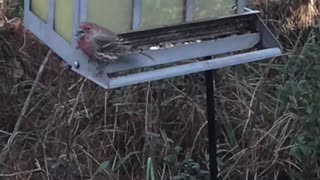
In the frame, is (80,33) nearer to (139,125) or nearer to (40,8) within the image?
(40,8)

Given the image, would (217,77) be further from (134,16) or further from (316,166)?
(134,16)

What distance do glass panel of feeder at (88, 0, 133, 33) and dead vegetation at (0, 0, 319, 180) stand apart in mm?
981

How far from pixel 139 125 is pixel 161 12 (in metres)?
1.23

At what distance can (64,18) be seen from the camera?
2615 millimetres

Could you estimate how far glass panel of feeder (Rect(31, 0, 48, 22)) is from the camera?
9.07ft

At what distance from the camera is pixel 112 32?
8.21 feet

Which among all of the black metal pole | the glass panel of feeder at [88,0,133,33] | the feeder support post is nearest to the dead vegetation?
the black metal pole

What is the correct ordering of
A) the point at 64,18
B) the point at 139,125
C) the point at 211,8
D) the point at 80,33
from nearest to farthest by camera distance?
the point at 80,33 < the point at 64,18 < the point at 211,8 < the point at 139,125

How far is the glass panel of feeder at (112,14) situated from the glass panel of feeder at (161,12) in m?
0.05

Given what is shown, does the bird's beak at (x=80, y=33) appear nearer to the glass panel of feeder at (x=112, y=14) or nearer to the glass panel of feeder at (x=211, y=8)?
the glass panel of feeder at (x=112, y=14)

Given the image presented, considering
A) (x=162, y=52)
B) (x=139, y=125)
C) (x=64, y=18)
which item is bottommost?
(x=139, y=125)

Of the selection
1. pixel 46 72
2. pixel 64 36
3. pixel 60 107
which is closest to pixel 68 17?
pixel 64 36

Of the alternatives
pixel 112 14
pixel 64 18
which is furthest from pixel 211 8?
pixel 64 18

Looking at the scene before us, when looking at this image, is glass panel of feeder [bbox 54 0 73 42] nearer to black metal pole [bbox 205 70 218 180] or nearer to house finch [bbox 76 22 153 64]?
house finch [bbox 76 22 153 64]
